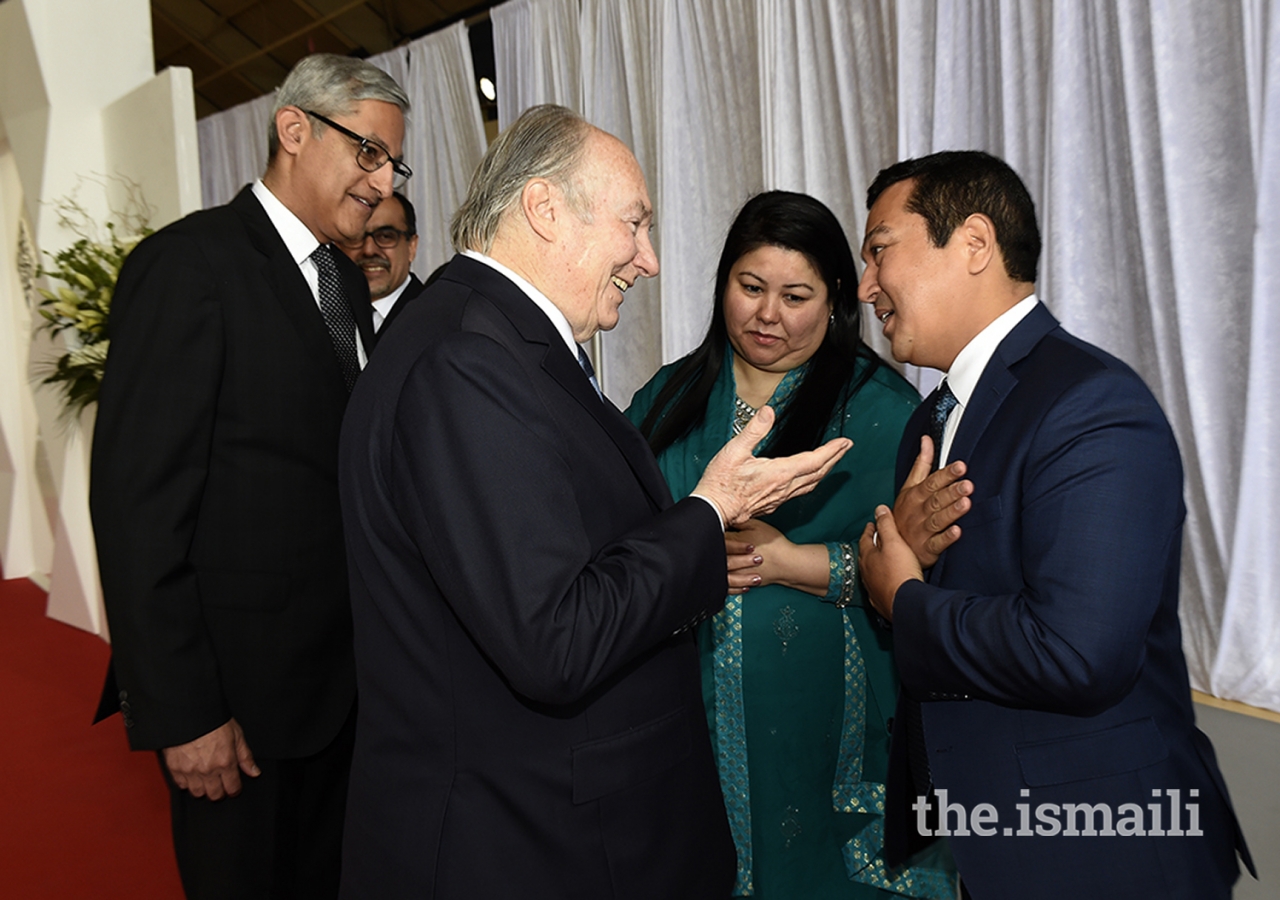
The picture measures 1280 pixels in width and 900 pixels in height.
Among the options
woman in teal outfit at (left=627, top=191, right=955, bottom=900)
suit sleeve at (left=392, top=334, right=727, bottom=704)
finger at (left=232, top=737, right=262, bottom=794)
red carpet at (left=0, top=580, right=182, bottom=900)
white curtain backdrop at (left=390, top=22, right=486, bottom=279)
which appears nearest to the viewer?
suit sleeve at (left=392, top=334, right=727, bottom=704)

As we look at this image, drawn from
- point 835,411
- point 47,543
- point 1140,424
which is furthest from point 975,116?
point 47,543

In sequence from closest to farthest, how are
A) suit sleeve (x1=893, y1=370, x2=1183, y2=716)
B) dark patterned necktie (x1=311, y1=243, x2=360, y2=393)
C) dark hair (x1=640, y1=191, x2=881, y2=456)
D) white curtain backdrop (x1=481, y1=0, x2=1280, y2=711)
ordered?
suit sleeve (x1=893, y1=370, x2=1183, y2=716) → dark patterned necktie (x1=311, y1=243, x2=360, y2=393) → dark hair (x1=640, y1=191, x2=881, y2=456) → white curtain backdrop (x1=481, y1=0, x2=1280, y2=711)

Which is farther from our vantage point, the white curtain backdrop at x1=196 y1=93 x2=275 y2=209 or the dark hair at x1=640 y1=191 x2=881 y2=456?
the white curtain backdrop at x1=196 y1=93 x2=275 y2=209

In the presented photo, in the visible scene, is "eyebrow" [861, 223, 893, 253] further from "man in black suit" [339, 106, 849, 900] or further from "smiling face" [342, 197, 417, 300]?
"smiling face" [342, 197, 417, 300]

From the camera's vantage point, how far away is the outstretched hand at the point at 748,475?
4.42 ft

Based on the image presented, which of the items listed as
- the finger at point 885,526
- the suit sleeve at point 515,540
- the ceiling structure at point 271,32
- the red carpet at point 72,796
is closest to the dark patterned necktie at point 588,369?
the suit sleeve at point 515,540

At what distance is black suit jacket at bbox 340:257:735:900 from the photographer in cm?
112

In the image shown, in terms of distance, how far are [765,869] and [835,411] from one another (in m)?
0.98

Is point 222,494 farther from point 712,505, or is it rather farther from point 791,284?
point 791,284

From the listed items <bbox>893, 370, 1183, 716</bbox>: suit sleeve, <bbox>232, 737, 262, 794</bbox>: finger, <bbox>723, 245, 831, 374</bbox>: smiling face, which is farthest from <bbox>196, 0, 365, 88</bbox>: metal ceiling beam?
<bbox>893, 370, 1183, 716</bbox>: suit sleeve

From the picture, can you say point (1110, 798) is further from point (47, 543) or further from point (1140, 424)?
point (47, 543)

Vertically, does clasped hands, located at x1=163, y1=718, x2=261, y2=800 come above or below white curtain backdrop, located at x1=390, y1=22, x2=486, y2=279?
below

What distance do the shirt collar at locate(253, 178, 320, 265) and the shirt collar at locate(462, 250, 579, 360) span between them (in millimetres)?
778

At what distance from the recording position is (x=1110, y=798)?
132 cm
